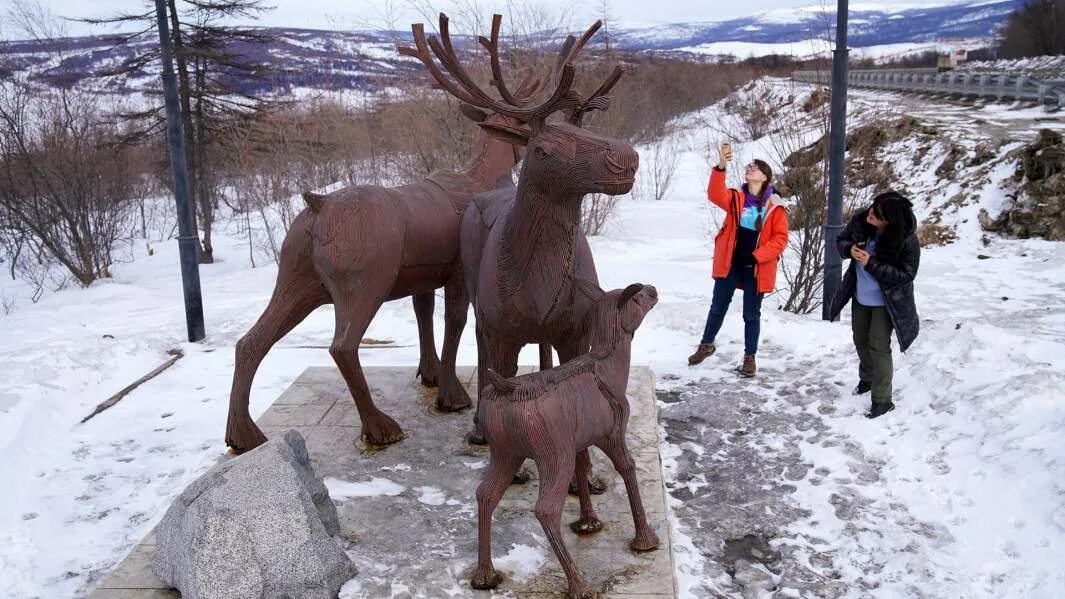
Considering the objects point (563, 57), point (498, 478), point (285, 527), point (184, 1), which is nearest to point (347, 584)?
point (285, 527)

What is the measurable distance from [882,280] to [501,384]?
9.10ft

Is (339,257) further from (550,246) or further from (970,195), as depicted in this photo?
(970,195)

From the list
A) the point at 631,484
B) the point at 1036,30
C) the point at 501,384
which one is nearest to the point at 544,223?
the point at 501,384

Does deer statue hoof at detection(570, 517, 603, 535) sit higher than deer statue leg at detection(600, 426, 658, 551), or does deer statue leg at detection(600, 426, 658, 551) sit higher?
deer statue leg at detection(600, 426, 658, 551)

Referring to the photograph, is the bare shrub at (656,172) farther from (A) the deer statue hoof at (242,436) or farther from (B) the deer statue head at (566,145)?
(B) the deer statue head at (566,145)

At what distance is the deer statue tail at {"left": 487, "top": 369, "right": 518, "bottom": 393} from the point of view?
2.68 m

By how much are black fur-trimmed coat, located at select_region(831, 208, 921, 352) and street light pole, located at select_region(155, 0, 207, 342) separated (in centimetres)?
513

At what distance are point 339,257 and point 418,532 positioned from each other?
51.0 inches

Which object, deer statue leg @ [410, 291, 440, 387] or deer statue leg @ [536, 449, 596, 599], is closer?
deer statue leg @ [536, 449, 596, 599]

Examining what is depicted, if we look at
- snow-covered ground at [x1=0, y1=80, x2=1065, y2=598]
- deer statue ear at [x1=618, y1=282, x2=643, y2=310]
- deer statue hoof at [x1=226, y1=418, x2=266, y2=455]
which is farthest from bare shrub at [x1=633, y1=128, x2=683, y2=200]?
deer statue ear at [x1=618, y1=282, x2=643, y2=310]

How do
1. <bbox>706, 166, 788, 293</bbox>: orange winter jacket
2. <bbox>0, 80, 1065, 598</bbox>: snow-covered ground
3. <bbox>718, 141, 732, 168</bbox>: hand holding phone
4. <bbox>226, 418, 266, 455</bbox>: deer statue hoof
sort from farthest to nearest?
1. <bbox>706, 166, 788, 293</bbox>: orange winter jacket
2. <bbox>718, 141, 732, 168</bbox>: hand holding phone
3. <bbox>226, 418, 266, 455</bbox>: deer statue hoof
4. <bbox>0, 80, 1065, 598</bbox>: snow-covered ground

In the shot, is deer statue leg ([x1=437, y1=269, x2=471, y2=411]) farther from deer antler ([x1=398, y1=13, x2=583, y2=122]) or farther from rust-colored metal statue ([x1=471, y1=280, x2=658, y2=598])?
rust-colored metal statue ([x1=471, y1=280, x2=658, y2=598])

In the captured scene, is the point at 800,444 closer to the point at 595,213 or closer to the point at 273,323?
the point at 273,323

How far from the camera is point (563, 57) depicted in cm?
322
